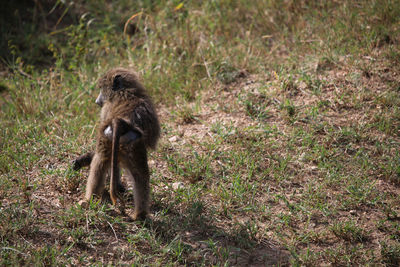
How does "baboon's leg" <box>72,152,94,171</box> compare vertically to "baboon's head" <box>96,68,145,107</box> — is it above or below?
below

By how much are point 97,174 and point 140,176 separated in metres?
0.42

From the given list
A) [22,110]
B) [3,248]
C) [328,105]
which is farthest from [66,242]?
[328,105]

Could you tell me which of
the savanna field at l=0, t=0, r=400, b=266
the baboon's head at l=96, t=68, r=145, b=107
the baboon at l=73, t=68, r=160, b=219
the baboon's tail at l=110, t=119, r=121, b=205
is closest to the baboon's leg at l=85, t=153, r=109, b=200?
the baboon at l=73, t=68, r=160, b=219

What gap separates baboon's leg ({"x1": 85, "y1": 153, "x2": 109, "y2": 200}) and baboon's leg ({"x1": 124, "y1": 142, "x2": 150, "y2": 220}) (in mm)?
220

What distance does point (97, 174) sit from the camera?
157 inches

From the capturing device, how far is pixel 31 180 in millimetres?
4547

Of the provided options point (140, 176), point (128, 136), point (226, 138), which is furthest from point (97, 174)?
point (226, 138)

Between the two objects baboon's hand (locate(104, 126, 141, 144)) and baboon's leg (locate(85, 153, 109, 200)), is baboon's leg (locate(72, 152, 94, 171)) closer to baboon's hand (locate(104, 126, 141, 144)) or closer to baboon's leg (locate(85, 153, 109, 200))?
baboon's leg (locate(85, 153, 109, 200))

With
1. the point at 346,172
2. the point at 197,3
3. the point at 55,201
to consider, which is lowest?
the point at 346,172

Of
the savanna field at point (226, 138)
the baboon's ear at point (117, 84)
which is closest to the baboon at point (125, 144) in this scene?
the baboon's ear at point (117, 84)

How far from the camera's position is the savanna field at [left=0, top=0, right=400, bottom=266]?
12.6 feet

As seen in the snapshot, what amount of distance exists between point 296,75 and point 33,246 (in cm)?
414

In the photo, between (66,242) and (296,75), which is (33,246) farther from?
(296,75)

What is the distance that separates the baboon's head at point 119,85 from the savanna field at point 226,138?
3.09ft
